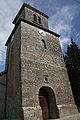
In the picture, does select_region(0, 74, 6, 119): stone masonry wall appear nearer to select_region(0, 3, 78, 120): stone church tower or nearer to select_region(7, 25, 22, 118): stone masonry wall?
select_region(0, 3, 78, 120): stone church tower

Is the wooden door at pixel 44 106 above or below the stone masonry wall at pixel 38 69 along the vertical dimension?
below

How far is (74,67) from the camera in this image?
16.8 meters

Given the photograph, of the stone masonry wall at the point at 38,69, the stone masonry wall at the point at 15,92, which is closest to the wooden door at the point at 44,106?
the stone masonry wall at the point at 38,69

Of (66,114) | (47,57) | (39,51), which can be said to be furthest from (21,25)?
(66,114)

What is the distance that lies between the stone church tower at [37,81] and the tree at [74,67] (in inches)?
142

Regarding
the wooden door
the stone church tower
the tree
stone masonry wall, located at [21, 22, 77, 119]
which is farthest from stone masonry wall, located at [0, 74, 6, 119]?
the tree

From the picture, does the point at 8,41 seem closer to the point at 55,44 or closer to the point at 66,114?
the point at 55,44

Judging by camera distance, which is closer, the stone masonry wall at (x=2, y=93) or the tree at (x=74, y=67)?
the stone masonry wall at (x=2, y=93)

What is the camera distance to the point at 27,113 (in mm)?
8242

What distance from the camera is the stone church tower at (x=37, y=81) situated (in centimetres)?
906

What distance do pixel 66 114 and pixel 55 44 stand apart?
844cm

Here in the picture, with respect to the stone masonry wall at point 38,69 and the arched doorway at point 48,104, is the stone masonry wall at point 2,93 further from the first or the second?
the stone masonry wall at point 38,69

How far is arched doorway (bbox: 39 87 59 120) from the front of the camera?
34.1ft

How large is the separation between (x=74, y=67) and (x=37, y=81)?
8364 millimetres
